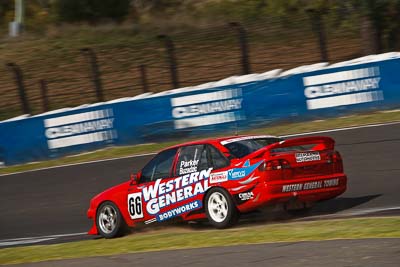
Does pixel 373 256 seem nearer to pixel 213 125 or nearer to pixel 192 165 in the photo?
pixel 192 165

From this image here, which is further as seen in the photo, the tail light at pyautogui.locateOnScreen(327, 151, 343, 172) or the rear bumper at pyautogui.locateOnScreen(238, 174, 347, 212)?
the tail light at pyautogui.locateOnScreen(327, 151, 343, 172)

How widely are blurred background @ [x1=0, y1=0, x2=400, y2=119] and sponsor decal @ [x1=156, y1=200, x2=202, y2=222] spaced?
12735 millimetres

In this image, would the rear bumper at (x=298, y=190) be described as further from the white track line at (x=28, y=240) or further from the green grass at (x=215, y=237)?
the white track line at (x=28, y=240)

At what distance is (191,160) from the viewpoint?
1164 cm

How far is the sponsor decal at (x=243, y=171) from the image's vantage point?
10.8 meters

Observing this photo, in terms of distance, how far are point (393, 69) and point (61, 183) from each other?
7817 millimetres

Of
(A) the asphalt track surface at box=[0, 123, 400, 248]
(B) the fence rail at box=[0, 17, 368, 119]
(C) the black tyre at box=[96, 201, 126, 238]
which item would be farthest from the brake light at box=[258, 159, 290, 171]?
(B) the fence rail at box=[0, 17, 368, 119]

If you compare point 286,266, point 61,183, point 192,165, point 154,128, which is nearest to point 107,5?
point 154,128

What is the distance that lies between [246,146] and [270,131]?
9.30 metres

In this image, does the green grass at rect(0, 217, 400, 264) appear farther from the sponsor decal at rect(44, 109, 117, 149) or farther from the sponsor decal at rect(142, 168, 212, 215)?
the sponsor decal at rect(44, 109, 117, 149)

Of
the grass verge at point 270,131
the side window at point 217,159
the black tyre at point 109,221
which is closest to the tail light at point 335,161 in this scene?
the side window at point 217,159

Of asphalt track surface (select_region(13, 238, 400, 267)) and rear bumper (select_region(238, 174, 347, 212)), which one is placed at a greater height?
rear bumper (select_region(238, 174, 347, 212))

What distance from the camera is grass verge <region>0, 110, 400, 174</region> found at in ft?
63.9

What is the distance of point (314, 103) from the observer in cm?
2050
